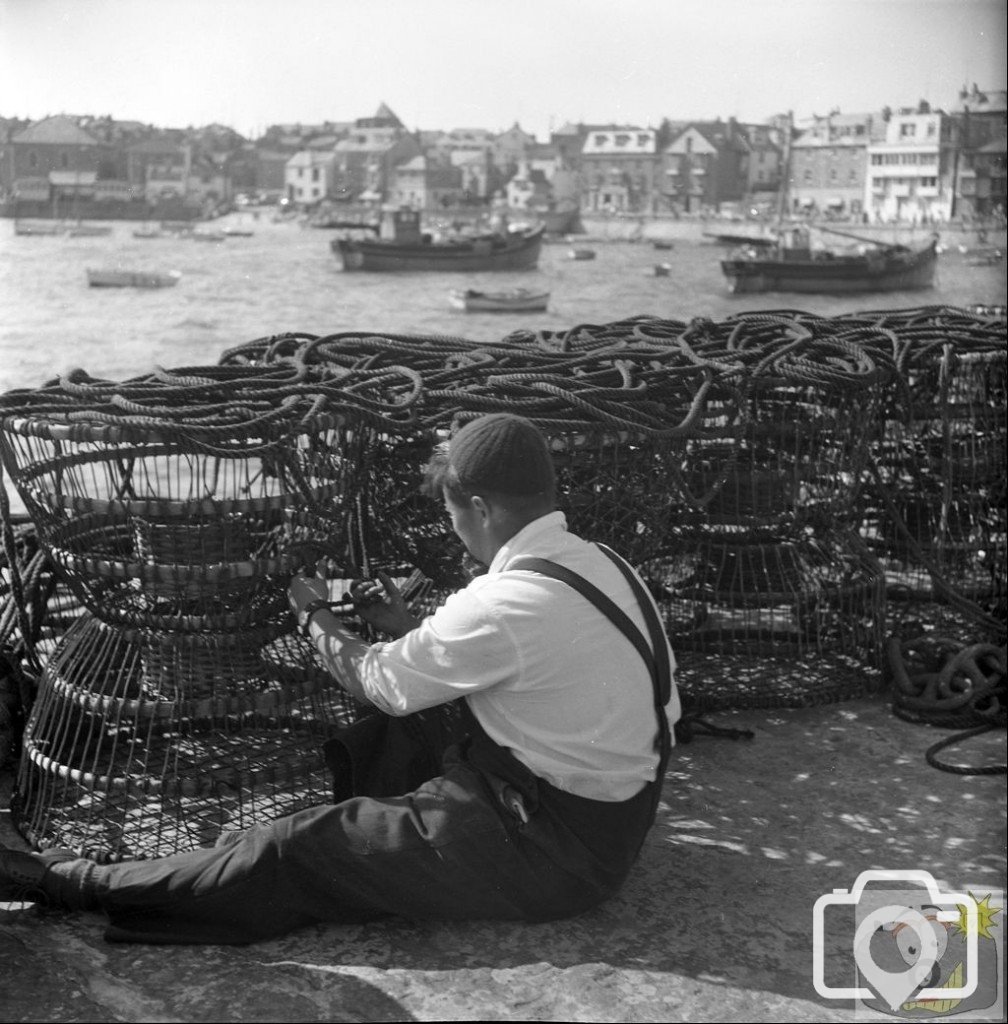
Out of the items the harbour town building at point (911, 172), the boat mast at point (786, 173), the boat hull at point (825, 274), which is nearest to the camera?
the boat hull at point (825, 274)

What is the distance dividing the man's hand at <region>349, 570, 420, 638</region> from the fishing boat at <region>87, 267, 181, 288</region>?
54.9m

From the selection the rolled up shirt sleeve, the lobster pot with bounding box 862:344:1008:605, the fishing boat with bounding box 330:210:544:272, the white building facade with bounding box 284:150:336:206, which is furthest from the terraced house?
the rolled up shirt sleeve

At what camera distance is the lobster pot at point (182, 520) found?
2.95 meters

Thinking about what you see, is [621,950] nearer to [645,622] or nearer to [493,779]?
[493,779]

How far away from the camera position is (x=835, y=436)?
4.16m

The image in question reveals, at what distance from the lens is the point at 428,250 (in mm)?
64375

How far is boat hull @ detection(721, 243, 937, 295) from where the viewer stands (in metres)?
56.2

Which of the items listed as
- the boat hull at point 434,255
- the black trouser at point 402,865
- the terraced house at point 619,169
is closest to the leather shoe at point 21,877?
the black trouser at point 402,865

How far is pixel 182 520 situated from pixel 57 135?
5795 cm

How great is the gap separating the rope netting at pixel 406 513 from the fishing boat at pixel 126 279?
5365 cm

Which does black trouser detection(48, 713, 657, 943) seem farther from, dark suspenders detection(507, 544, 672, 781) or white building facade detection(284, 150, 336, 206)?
white building facade detection(284, 150, 336, 206)

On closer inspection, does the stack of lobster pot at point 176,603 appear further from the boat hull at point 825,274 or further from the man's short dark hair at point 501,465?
the boat hull at point 825,274

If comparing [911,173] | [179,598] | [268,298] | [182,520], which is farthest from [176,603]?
[911,173]

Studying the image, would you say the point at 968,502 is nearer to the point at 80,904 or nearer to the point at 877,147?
the point at 80,904
